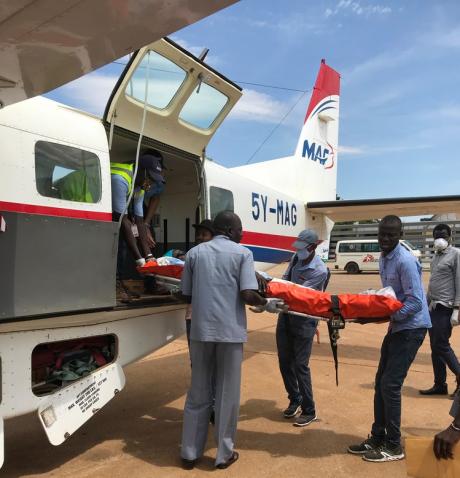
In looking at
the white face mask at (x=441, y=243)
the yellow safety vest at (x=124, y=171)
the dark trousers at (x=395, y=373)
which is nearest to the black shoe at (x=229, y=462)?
the dark trousers at (x=395, y=373)

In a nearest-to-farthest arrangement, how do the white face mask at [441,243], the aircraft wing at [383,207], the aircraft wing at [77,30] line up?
the aircraft wing at [77,30] < the white face mask at [441,243] < the aircraft wing at [383,207]

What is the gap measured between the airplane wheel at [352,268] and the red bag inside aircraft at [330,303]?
1087 inches

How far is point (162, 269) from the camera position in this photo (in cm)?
446

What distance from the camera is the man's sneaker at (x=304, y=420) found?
453cm

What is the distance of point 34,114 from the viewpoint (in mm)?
3656

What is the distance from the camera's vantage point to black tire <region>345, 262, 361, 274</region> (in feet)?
99.6

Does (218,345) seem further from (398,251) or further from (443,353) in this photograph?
(443,353)

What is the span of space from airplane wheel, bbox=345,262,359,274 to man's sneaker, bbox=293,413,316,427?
26728mm

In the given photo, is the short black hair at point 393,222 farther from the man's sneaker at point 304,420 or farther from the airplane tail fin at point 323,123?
the airplane tail fin at point 323,123

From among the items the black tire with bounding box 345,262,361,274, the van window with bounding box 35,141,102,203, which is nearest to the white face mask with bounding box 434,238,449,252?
the van window with bounding box 35,141,102,203

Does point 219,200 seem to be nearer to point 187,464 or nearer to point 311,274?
point 311,274

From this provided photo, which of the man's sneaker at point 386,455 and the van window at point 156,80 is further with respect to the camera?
the van window at point 156,80

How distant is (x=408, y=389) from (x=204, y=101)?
4.18 m

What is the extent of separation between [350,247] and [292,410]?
2718 centimetres
